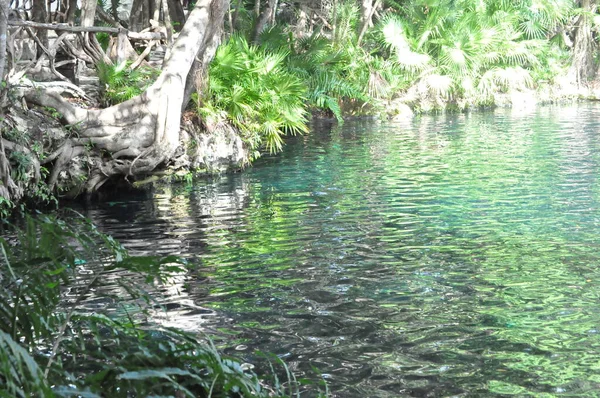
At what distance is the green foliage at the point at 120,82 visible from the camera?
517 inches

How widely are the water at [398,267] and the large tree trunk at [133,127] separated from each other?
63 centimetres

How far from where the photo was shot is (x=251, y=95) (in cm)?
1487

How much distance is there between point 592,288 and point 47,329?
527 cm

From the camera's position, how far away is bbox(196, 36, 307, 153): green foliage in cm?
1452

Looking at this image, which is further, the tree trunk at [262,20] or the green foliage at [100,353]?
the tree trunk at [262,20]

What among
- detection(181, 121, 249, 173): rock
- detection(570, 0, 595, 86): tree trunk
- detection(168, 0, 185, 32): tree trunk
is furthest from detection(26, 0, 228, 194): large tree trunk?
detection(570, 0, 595, 86): tree trunk

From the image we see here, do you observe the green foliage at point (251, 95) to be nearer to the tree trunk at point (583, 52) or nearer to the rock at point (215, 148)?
the rock at point (215, 148)

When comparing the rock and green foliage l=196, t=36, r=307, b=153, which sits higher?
green foliage l=196, t=36, r=307, b=153

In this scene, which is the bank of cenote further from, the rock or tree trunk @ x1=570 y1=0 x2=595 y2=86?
tree trunk @ x1=570 y1=0 x2=595 y2=86

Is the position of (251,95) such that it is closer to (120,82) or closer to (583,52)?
(120,82)

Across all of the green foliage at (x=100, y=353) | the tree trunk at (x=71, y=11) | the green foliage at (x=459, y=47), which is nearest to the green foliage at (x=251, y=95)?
the tree trunk at (x=71, y=11)

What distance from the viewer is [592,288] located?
6.30 metres

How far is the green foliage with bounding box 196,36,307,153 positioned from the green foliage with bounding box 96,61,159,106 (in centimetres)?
111

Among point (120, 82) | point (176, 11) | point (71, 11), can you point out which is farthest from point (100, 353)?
point (176, 11)
